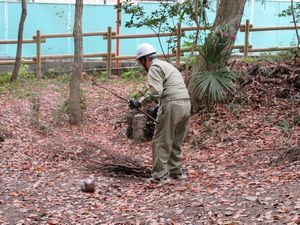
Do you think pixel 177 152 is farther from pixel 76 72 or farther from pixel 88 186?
pixel 76 72

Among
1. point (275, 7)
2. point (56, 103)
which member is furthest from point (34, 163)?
point (275, 7)

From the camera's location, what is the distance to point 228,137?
9789 millimetres

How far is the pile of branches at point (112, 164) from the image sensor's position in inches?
308

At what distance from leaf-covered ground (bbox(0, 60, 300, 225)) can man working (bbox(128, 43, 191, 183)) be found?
1.18 feet

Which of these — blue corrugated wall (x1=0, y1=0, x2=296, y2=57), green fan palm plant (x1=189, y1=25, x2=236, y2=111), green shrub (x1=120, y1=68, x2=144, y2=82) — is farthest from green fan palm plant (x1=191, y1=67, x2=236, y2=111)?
blue corrugated wall (x1=0, y1=0, x2=296, y2=57)

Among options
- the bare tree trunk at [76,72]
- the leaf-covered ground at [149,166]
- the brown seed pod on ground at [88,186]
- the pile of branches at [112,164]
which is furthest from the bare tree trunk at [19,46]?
the brown seed pod on ground at [88,186]

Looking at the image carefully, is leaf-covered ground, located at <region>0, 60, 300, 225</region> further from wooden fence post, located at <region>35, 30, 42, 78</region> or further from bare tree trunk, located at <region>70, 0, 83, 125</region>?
wooden fence post, located at <region>35, 30, 42, 78</region>

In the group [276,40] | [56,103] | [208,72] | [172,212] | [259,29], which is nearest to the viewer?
[172,212]

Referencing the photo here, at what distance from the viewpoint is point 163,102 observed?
728cm

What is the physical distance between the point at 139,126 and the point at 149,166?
243 cm

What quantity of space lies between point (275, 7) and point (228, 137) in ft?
42.8

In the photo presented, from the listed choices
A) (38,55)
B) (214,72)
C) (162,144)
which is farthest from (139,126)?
(38,55)

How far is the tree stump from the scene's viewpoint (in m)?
10.6

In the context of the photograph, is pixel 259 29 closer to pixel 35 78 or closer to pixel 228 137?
pixel 35 78
